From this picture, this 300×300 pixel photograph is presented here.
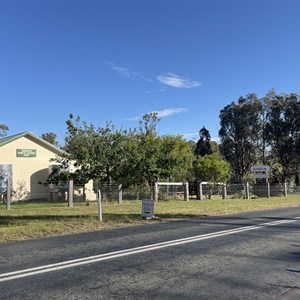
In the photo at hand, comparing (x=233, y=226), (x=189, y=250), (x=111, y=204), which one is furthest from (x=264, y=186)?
(x=189, y=250)

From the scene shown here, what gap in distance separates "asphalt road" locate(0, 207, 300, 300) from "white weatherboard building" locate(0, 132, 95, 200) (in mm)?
16438

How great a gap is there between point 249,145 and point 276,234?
50.6 meters

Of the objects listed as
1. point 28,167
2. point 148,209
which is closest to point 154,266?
point 148,209

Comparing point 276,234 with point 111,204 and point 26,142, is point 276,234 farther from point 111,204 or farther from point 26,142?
point 26,142

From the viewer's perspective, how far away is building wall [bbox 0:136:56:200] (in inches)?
1042

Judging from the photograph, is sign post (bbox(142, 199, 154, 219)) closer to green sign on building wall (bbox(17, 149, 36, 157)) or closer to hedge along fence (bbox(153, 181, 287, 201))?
hedge along fence (bbox(153, 181, 287, 201))

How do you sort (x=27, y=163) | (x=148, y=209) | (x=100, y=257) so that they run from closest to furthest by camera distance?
(x=100, y=257), (x=148, y=209), (x=27, y=163)

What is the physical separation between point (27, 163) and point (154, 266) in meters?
22.1

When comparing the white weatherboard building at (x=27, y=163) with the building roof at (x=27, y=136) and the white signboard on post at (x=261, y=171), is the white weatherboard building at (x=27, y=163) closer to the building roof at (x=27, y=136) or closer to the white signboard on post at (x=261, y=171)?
the building roof at (x=27, y=136)

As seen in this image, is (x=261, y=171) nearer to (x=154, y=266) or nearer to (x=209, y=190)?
(x=209, y=190)

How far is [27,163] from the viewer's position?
89.4 ft

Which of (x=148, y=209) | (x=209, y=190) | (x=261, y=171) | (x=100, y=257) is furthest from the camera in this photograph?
(x=261, y=171)

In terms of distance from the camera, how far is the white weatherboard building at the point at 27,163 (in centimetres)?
2634

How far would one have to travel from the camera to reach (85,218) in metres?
Answer: 14.6
